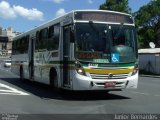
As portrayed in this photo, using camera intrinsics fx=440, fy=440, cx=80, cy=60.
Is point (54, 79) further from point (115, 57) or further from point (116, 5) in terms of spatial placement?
point (116, 5)

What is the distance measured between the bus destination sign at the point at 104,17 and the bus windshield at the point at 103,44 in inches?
10.6

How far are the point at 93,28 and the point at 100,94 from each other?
3501 millimetres

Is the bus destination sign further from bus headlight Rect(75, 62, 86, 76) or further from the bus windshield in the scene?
bus headlight Rect(75, 62, 86, 76)

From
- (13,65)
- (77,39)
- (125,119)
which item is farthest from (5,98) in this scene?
(13,65)

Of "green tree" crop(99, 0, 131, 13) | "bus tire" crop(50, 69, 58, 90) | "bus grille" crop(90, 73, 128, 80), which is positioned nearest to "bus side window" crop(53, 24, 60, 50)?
"bus tire" crop(50, 69, 58, 90)

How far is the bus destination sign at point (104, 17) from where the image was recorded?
52.7 ft

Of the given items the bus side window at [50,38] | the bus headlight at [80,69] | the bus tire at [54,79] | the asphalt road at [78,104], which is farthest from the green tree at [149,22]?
the bus headlight at [80,69]

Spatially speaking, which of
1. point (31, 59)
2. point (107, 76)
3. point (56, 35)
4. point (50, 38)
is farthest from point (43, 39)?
point (107, 76)

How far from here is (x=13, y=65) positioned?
30.4 m

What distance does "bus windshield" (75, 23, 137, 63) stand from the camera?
15586 millimetres

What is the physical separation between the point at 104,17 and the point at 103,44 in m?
1.16

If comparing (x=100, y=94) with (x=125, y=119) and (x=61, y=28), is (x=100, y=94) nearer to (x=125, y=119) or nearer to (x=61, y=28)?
(x=61, y=28)

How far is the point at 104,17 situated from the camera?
16297 mm

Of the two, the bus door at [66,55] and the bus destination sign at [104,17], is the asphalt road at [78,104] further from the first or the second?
the bus destination sign at [104,17]
